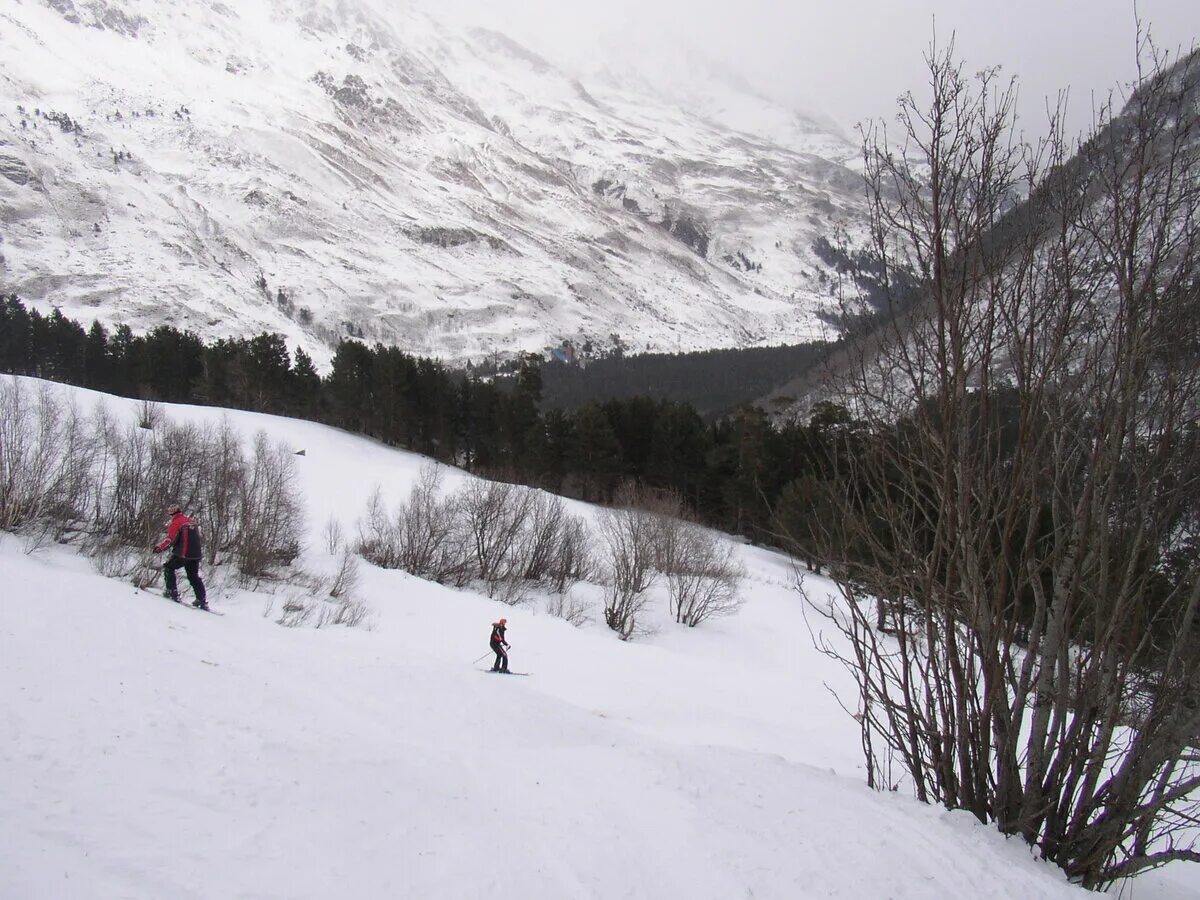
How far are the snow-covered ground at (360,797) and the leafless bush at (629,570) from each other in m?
17.8

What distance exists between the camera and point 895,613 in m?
5.41

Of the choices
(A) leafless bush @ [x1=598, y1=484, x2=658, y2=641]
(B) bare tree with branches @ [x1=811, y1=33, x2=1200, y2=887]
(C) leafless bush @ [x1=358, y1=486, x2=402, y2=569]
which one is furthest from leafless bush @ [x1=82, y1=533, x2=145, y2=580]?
(A) leafless bush @ [x1=598, y1=484, x2=658, y2=641]

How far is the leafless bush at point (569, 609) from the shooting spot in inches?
1088

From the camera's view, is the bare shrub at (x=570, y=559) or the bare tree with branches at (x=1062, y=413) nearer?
the bare tree with branches at (x=1062, y=413)

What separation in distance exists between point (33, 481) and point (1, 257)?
493ft

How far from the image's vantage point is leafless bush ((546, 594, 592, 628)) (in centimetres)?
2764

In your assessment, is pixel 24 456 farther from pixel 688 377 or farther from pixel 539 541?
pixel 688 377

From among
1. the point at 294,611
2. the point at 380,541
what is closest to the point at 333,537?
the point at 380,541

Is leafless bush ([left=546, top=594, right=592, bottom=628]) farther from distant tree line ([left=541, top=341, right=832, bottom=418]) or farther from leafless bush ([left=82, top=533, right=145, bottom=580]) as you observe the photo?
distant tree line ([left=541, top=341, right=832, bottom=418])

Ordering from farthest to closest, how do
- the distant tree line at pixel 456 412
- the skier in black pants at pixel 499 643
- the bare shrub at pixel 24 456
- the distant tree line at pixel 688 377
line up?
1. the distant tree line at pixel 688 377
2. the distant tree line at pixel 456 412
3. the bare shrub at pixel 24 456
4. the skier in black pants at pixel 499 643

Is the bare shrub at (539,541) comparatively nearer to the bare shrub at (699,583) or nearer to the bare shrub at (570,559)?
the bare shrub at (570,559)

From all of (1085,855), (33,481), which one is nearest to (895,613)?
(1085,855)

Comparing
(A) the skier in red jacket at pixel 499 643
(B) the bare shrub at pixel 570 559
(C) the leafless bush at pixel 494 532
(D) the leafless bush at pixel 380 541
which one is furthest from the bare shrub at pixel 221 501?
(B) the bare shrub at pixel 570 559

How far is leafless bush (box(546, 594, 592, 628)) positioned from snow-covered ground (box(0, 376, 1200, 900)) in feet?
57.9
